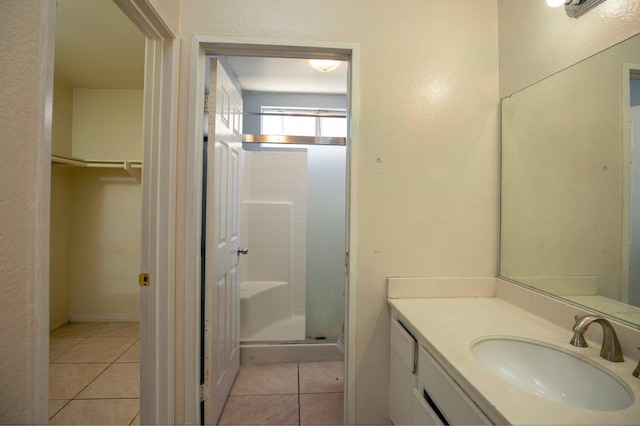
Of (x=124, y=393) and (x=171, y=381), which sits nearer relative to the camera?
(x=171, y=381)

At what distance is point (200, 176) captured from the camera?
1.34 meters

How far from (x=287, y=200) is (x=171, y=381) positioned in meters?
1.86

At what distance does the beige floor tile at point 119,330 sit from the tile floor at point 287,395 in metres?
1.35

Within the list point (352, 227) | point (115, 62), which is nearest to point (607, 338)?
point (352, 227)

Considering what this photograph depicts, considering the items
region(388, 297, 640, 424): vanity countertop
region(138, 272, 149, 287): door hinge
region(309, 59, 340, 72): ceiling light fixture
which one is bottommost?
region(388, 297, 640, 424): vanity countertop

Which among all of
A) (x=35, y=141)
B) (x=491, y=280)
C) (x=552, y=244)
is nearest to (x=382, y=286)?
(x=491, y=280)

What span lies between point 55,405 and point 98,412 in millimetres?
289

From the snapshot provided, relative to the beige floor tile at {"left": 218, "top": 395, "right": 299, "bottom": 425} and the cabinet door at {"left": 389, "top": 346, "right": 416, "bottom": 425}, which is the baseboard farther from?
the cabinet door at {"left": 389, "top": 346, "right": 416, "bottom": 425}

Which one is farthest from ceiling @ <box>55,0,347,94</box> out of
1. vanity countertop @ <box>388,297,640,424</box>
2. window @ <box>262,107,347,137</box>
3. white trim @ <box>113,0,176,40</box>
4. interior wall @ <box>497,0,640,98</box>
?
vanity countertop @ <box>388,297,640,424</box>

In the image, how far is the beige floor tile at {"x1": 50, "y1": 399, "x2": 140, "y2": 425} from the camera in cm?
157

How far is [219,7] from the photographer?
1.33m

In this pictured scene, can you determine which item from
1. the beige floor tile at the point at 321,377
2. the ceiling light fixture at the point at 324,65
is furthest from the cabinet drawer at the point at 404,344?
the ceiling light fixture at the point at 324,65

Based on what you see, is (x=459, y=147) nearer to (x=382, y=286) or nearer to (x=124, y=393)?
(x=382, y=286)

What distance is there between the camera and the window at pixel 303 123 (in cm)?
288
